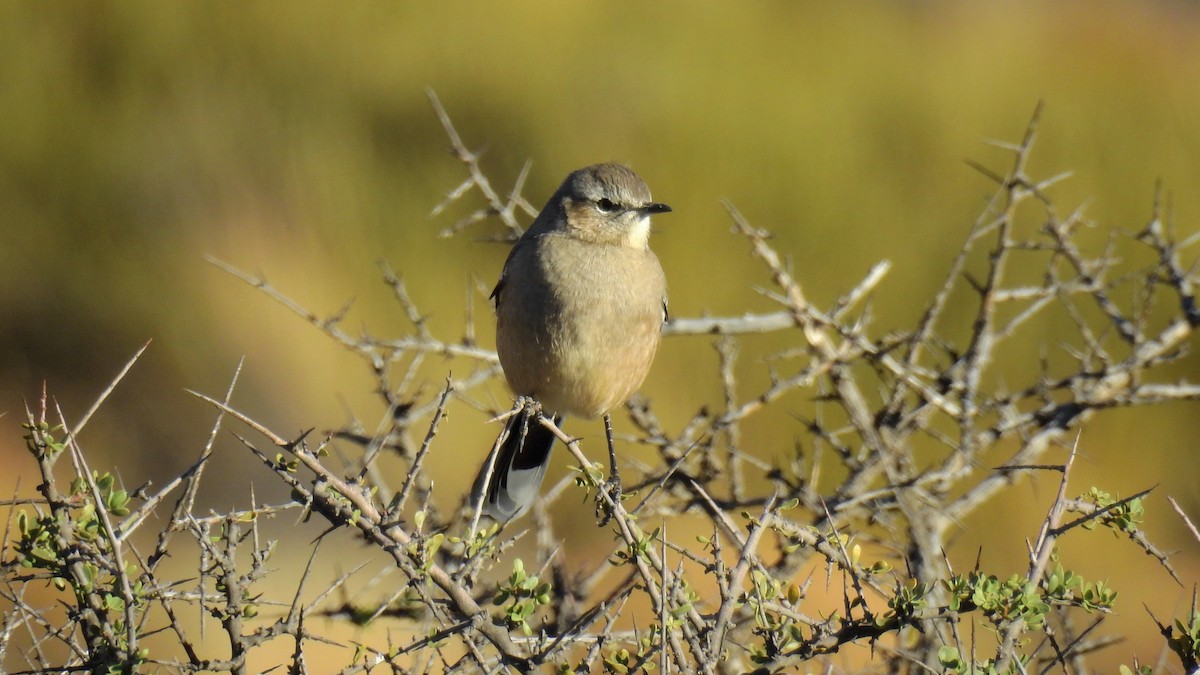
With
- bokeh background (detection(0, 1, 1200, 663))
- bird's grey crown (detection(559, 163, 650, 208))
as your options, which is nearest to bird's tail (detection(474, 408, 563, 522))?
bird's grey crown (detection(559, 163, 650, 208))

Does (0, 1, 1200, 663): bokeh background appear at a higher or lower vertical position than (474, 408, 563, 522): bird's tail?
higher

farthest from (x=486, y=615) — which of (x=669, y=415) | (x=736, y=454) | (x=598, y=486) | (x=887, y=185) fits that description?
(x=887, y=185)

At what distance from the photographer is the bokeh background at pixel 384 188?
7270mm

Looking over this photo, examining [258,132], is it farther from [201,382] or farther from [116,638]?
[116,638]

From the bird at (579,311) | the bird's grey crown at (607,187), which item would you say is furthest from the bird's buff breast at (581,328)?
the bird's grey crown at (607,187)

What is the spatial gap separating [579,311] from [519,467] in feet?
2.51

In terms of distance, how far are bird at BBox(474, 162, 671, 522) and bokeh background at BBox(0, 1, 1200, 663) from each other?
8.97ft

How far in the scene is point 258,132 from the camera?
7668 millimetres

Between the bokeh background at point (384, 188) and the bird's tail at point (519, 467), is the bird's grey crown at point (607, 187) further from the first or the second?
the bokeh background at point (384, 188)

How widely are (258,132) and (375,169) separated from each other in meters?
0.88

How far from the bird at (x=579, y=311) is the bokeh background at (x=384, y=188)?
2.73m

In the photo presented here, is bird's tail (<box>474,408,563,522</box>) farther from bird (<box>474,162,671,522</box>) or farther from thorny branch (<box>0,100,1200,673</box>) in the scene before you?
thorny branch (<box>0,100,1200,673</box>)

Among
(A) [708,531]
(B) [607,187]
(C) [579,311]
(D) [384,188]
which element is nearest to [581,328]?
(C) [579,311]

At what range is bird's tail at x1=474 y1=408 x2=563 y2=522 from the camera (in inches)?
158
